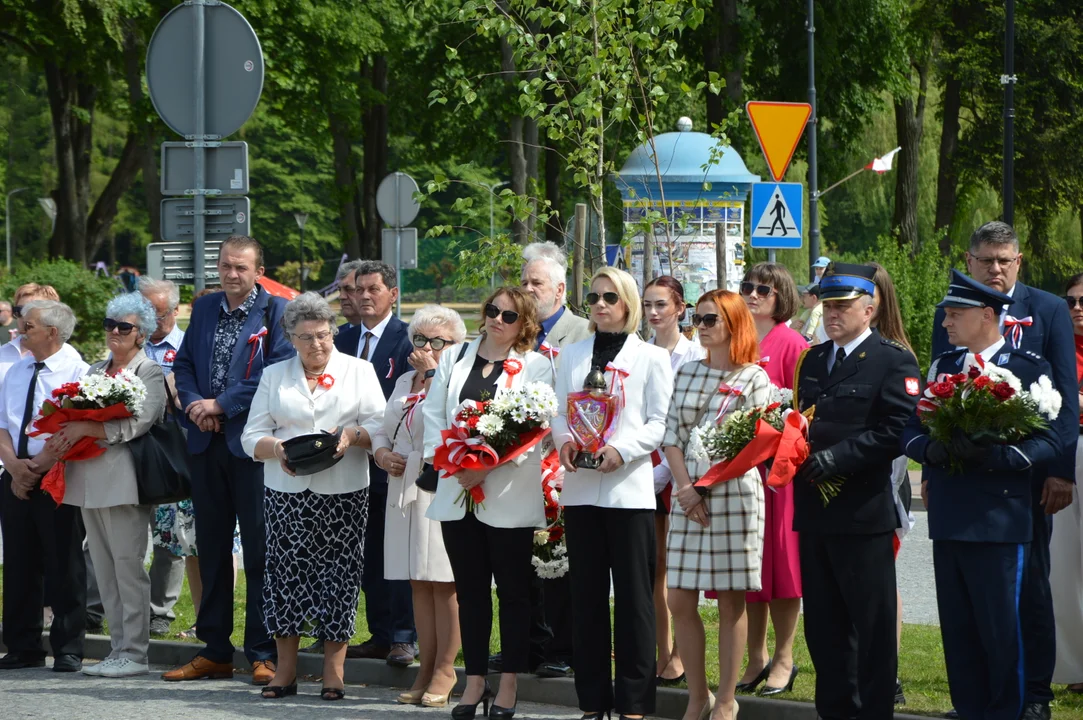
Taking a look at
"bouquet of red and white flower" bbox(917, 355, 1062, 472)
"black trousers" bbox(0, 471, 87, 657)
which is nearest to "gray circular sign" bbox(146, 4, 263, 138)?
"black trousers" bbox(0, 471, 87, 657)

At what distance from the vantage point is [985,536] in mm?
6203

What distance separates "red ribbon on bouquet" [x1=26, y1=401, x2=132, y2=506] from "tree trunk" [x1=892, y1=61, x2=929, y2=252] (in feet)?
81.9

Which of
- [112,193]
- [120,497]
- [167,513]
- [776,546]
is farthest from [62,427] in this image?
[112,193]

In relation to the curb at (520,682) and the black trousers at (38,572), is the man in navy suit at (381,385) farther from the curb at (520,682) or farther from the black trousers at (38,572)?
the black trousers at (38,572)

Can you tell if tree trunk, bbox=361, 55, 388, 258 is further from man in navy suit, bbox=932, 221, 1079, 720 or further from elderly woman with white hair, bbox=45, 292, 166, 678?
man in navy suit, bbox=932, 221, 1079, 720

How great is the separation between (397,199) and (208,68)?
35.4 ft

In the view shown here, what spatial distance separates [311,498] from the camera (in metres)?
7.86

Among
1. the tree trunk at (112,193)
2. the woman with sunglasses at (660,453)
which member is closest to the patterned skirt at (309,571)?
the woman with sunglasses at (660,453)

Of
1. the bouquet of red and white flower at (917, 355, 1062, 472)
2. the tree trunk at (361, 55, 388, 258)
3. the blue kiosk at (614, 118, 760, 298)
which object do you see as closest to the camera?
the bouquet of red and white flower at (917, 355, 1062, 472)

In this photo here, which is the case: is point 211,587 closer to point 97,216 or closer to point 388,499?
point 388,499

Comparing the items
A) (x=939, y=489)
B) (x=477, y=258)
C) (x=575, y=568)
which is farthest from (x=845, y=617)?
(x=477, y=258)

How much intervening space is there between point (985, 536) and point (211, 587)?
452cm

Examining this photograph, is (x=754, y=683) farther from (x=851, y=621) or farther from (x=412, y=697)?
(x=412, y=697)

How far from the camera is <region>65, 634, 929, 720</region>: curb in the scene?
22.9 feet
